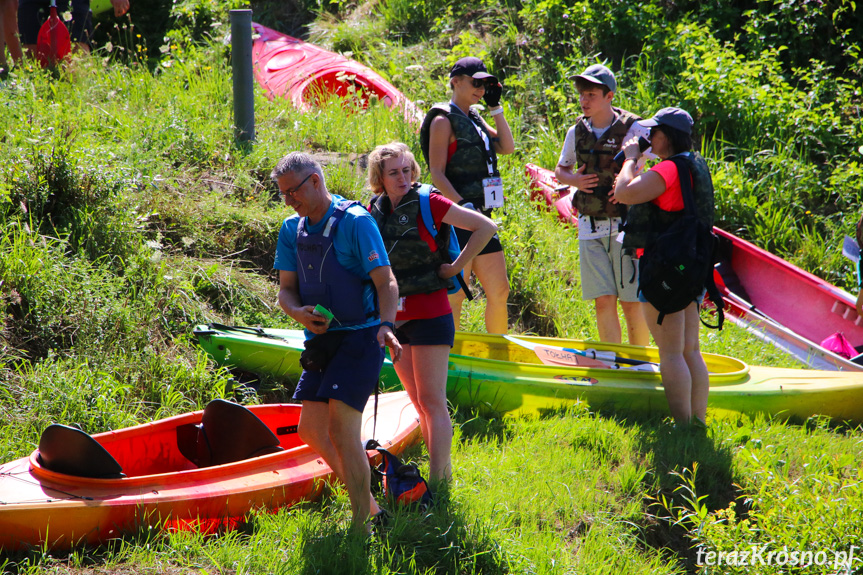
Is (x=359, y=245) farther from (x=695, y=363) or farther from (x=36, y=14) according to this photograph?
(x=36, y=14)

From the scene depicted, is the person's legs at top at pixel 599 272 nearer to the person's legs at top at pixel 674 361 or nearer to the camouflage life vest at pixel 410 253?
the person's legs at top at pixel 674 361

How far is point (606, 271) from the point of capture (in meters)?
5.01

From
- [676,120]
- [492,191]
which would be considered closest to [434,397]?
[492,191]

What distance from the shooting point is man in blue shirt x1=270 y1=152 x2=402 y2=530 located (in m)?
3.01

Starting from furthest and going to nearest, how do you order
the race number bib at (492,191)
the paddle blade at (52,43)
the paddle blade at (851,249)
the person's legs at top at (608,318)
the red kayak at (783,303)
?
the paddle blade at (52,43), the red kayak at (783,303), the paddle blade at (851,249), the person's legs at top at (608,318), the race number bib at (492,191)

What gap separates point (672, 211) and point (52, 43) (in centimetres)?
619

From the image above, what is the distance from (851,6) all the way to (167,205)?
8.84 metres

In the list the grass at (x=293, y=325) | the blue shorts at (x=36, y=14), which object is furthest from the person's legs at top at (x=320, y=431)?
the blue shorts at (x=36, y=14)

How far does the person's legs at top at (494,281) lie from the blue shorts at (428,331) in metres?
1.32

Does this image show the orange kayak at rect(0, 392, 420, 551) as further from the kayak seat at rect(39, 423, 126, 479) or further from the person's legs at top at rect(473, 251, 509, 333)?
the person's legs at top at rect(473, 251, 509, 333)

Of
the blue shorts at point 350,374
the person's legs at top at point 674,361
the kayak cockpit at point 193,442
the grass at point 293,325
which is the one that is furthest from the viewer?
the person's legs at top at point 674,361

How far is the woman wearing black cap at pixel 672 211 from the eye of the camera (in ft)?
13.0

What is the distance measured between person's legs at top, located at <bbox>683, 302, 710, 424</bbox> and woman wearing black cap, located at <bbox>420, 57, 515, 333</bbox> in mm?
1243

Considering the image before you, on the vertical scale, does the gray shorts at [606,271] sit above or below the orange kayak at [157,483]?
above
